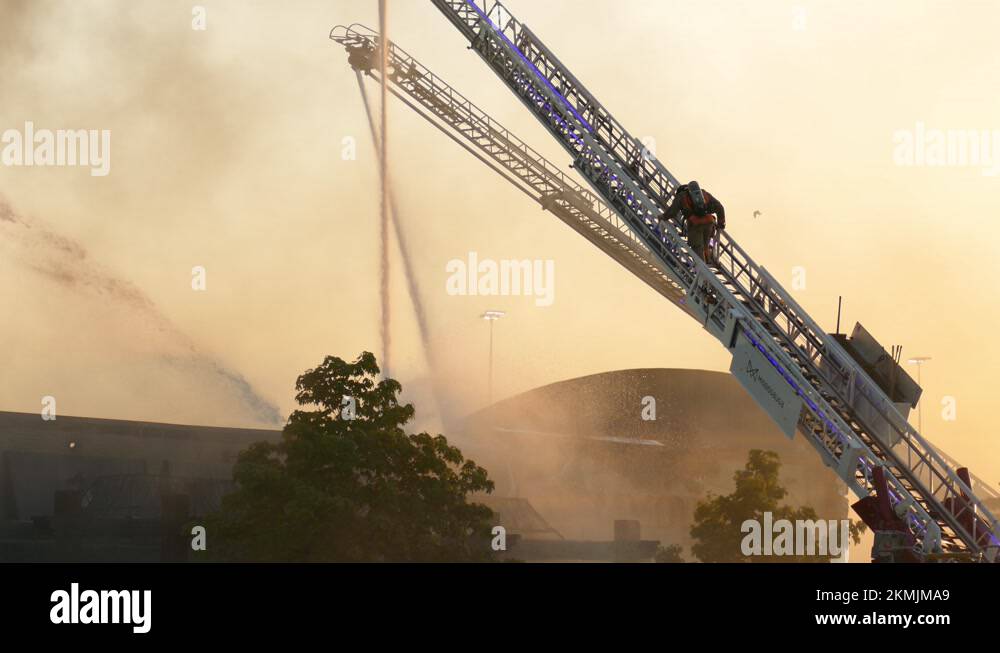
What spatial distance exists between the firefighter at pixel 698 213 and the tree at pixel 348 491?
13290mm

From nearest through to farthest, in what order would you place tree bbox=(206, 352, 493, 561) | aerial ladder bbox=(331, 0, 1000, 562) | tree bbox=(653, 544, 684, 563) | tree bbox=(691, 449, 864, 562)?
aerial ladder bbox=(331, 0, 1000, 562) < tree bbox=(206, 352, 493, 561) < tree bbox=(691, 449, 864, 562) < tree bbox=(653, 544, 684, 563)

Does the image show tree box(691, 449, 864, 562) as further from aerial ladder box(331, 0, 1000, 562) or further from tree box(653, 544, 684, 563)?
aerial ladder box(331, 0, 1000, 562)

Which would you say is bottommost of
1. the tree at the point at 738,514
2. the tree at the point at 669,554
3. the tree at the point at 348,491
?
the tree at the point at 669,554

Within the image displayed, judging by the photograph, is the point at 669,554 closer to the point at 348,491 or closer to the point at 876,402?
the point at 348,491

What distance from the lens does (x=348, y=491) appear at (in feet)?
121

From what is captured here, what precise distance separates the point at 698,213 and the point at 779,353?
4.09m

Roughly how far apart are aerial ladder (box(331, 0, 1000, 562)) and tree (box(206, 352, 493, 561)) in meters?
11.2

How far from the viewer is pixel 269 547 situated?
35000mm

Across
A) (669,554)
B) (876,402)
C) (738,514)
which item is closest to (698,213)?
(876,402)

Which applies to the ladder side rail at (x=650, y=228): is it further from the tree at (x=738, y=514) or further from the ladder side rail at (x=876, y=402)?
the tree at (x=738, y=514)

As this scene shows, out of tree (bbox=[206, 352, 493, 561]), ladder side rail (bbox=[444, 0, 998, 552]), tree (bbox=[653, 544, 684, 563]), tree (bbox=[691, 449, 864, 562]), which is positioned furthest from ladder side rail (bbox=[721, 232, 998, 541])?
tree (bbox=[653, 544, 684, 563])

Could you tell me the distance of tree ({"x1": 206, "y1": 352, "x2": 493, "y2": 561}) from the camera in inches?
1388

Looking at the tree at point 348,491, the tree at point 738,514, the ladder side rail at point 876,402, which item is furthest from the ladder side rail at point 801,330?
the tree at point 738,514

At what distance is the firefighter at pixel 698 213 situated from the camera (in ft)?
94.4
